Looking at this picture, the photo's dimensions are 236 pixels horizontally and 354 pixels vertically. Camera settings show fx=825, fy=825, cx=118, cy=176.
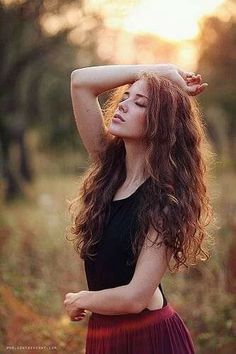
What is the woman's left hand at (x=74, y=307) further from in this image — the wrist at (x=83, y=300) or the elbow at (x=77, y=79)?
the elbow at (x=77, y=79)

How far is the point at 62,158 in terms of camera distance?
2372 cm

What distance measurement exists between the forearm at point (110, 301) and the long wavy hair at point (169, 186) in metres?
0.14

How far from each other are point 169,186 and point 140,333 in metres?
0.58

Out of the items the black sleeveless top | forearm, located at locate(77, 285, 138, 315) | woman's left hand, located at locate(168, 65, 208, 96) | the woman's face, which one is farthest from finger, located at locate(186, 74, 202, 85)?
forearm, located at locate(77, 285, 138, 315)

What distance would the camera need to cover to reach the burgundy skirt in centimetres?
311

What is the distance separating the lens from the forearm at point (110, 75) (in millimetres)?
3232

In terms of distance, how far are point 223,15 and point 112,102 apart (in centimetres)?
2088

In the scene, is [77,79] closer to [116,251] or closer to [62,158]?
[116,251]

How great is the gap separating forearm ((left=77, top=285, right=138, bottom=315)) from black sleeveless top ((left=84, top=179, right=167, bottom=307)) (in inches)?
2.8

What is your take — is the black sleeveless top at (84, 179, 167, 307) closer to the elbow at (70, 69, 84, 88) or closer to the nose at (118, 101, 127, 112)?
the nose at (118, 101, 127, 112)

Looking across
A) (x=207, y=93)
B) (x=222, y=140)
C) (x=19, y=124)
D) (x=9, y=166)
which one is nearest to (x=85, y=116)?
(x=9, y=166)

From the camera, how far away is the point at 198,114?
329cm

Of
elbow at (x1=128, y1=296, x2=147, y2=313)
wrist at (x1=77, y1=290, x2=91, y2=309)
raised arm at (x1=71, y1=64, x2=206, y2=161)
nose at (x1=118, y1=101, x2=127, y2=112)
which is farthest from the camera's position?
raised arm at (x1=71, y1=64, x2=206, y2=161)

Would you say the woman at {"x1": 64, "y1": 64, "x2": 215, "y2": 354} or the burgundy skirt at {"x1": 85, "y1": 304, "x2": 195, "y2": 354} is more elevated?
the woman at {"x1": 64, "y1": 64, "x2": 215, "y2": 354}
